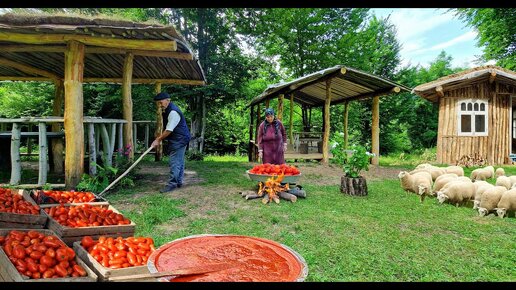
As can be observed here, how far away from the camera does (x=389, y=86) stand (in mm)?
13406

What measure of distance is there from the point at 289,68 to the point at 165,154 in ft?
33.1

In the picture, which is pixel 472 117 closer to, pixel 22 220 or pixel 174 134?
pixel 174 134

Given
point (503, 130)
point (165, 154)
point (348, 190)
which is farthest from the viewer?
point (165, 154)

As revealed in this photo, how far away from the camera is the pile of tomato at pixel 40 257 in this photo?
9.21 ft

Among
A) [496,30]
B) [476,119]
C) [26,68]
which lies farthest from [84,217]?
[496,30]

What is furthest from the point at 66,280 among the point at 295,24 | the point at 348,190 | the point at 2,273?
the point at 295,24

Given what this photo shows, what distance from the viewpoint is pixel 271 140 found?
8.58 m

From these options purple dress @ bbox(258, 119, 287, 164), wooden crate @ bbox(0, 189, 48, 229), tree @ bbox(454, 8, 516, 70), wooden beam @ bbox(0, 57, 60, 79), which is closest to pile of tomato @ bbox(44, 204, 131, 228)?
wooden crate @ bbox(0, 189, 48, 229)

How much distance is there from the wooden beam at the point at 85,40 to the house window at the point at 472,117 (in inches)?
501

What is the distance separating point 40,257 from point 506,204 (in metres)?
6.73

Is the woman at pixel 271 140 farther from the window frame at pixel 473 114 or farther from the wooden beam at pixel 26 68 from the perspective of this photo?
the window frame at pixel 473 114
